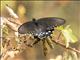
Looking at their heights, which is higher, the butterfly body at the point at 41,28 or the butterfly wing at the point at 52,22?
the butterfly wing at the point at 52,22

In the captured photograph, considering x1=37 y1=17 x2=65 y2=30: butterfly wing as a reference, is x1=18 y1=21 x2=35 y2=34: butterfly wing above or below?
below

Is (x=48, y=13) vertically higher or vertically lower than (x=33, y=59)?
higher

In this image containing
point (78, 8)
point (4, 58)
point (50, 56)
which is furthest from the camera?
point (78, 8)

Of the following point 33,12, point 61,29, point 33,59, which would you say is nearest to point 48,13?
point 33,12

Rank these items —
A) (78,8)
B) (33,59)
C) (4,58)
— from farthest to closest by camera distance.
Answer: (78,8)
(33,59)
(4,58)

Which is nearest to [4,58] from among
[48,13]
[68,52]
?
[68,52]

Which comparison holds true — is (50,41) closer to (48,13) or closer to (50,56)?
(50,56)

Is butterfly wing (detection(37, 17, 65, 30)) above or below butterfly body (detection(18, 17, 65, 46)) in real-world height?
above

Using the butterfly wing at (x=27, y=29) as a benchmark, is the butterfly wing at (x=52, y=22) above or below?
above

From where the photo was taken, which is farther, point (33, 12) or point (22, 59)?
point (33, 12)

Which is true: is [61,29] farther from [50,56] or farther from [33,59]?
[33,59]
